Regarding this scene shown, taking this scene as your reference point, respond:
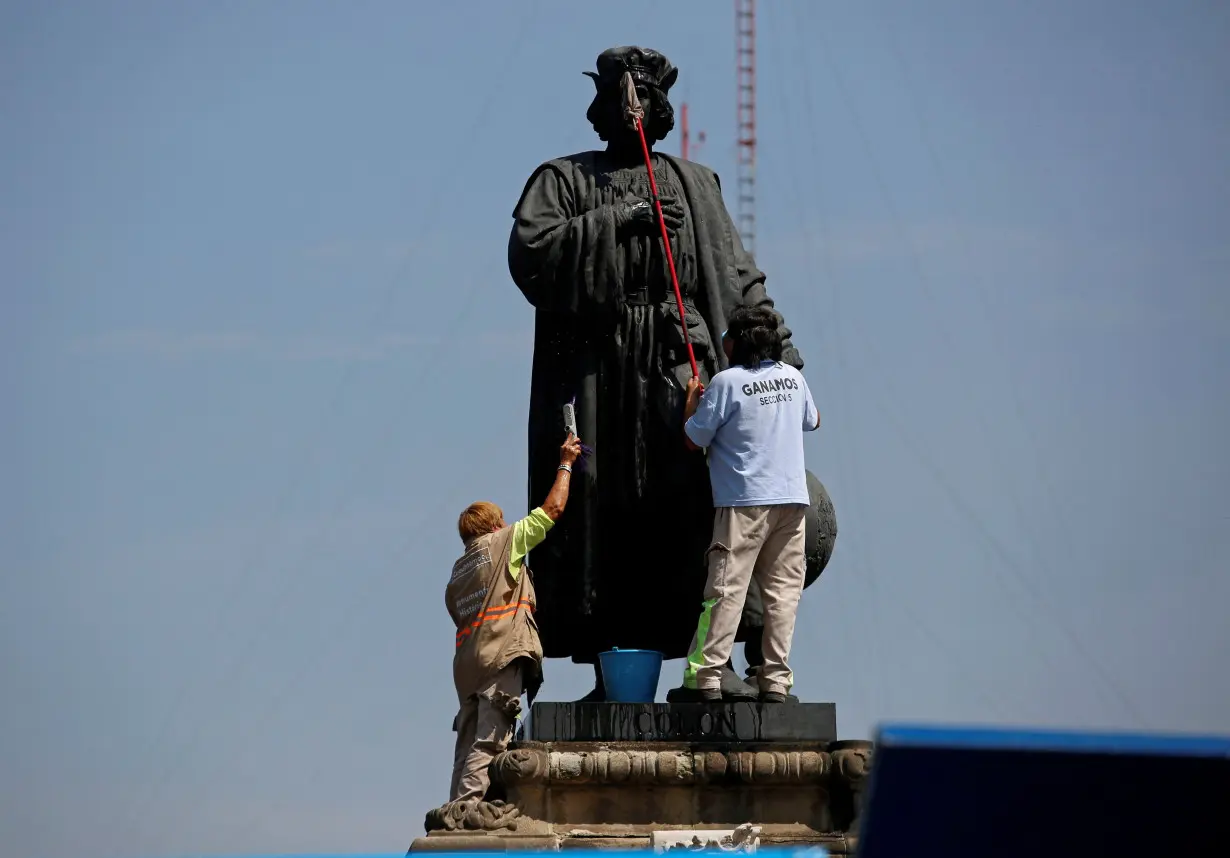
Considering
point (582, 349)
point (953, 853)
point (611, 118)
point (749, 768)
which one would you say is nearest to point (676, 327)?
point (582, 349)

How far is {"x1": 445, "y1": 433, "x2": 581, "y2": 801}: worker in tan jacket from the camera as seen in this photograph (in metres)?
9.54

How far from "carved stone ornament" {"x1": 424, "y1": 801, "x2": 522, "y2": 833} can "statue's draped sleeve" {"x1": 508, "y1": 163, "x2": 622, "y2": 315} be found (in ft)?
8.55

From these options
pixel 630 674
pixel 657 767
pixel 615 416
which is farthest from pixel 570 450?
pixel 657 767

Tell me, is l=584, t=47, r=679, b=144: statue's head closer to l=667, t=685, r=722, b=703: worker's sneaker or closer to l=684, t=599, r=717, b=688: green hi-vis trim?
l=684, t=599, r=717, b=688: green hi-vis trim

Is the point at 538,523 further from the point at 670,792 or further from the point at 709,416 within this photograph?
the point at 670,792

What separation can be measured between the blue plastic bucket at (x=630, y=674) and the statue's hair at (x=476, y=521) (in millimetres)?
826

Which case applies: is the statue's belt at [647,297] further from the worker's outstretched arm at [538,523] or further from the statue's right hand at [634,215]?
the worker's outstretched arm at [538,523]

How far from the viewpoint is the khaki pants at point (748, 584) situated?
9.50m

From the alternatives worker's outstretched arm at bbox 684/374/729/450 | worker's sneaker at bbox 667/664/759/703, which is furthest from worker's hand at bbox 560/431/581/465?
worker's sneaker at bbox 667/664/759/703

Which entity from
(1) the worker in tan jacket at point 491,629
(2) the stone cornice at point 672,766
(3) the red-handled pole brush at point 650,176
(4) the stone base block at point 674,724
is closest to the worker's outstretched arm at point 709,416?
(3) the red-handled pole brush at point 650,176

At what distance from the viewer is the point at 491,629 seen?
380 inches

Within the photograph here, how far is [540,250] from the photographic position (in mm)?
10438

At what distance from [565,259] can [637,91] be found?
3.37 ft

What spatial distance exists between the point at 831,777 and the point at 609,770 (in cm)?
96
